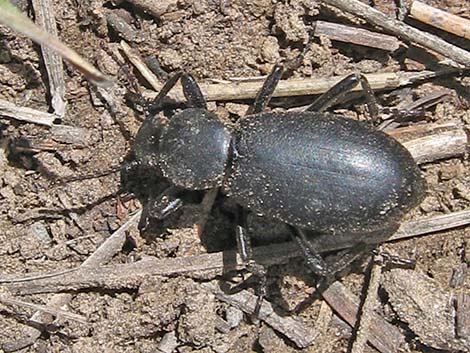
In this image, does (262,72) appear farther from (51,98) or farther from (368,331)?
(368,331)

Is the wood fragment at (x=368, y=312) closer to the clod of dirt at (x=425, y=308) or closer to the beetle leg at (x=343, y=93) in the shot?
the clod of dirt at (x=425, y=308)

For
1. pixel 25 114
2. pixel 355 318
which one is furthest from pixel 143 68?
pixel 355 318

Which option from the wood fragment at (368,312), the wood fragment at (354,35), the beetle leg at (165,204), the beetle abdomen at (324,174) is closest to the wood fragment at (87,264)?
the beetle leg at (165,204)

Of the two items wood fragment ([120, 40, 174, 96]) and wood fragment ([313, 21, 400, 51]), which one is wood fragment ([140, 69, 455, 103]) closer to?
wood fragment ([120, 40, 174, 96])

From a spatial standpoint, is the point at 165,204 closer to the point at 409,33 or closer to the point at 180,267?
the point at 180,267

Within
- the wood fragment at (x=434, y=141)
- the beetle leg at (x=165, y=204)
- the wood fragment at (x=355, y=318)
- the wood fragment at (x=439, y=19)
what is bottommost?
the wood fragment at (x=355, y=318)

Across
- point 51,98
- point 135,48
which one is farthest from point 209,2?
point 51,98
